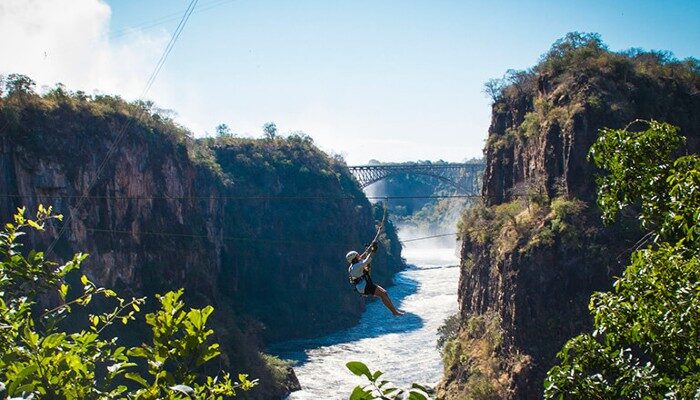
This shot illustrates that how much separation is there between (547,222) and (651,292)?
29.6 metres

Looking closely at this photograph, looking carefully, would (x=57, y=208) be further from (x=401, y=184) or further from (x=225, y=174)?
(x=401, y=184)

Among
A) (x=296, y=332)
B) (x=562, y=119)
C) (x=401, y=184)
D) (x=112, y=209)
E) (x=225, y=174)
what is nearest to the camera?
(x=562, y=119)

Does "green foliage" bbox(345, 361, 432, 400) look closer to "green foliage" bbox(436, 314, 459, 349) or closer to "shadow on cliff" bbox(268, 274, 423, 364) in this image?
"green foliage" bbox(436, 314, 459, 349)

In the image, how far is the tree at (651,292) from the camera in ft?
21.5

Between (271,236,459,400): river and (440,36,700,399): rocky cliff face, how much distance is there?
7.97 metres

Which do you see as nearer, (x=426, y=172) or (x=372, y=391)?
(x=372, y=391)

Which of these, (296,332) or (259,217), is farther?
(259,217)

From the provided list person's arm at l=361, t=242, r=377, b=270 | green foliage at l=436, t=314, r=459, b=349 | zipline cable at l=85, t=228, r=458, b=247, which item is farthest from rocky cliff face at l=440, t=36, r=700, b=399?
person's arm at l=361, t=242, r=377, b=270

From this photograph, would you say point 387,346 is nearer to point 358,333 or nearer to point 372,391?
point 358,333

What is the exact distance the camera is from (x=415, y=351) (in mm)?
55656

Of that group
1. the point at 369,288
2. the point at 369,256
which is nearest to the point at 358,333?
the point at 369,288

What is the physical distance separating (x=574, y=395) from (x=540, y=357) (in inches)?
1051

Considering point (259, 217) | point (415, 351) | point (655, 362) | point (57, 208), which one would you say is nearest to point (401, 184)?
point (259, 217)

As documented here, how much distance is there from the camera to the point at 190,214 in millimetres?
59469
